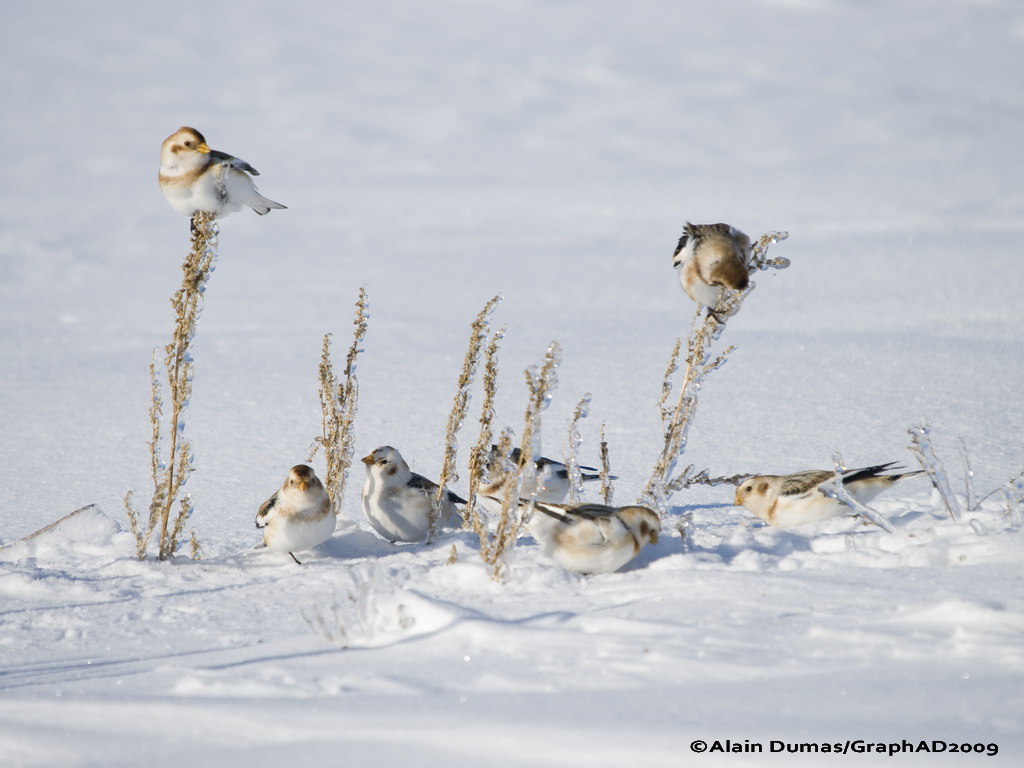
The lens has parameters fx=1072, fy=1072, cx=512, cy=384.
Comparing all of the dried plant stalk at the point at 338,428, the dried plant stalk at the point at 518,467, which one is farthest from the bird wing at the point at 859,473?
the dried plant stalk at the point at 338,428

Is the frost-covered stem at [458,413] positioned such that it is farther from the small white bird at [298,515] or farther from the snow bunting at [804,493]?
the snow bunting at [804,493]

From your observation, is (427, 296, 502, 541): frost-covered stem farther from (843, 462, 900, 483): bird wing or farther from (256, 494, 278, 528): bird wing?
(843, 462, 900, 483): bird wing

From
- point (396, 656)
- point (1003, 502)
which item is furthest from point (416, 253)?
point (396, 656)

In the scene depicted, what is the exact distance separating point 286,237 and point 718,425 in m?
Answer: 8.00

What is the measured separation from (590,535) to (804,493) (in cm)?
122

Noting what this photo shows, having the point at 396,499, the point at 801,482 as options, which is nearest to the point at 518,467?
the point at 396,499

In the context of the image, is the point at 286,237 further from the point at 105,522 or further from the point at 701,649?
the point at 701,649

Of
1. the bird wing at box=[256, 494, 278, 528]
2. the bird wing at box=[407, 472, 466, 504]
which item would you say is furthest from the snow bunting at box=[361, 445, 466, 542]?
the bird wing at box=[256, 494, 278, 528]

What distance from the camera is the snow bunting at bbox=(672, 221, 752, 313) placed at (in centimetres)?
419

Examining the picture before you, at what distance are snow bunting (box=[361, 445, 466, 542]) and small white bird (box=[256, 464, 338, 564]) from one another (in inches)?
11.6

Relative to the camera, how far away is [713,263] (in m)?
4.20

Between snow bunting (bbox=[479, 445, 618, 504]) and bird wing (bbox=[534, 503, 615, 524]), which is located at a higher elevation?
snow bunting (bbox=[479, 445, 618, 504])

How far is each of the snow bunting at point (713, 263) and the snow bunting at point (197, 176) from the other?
5.83 ft

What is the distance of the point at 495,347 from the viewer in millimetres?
4184
